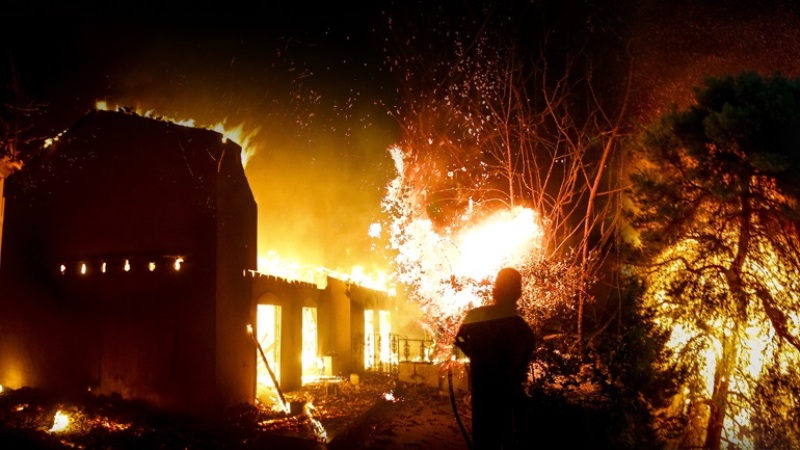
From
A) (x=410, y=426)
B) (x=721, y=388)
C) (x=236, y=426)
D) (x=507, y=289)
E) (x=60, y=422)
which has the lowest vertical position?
(x=410, y=426)

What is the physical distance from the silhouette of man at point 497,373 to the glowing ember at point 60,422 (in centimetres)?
1005

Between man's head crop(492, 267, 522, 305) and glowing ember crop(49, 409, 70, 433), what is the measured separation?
34.0 feet

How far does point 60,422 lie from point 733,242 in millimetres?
13689

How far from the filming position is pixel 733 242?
8109 millimetres

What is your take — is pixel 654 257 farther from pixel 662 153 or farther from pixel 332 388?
pixel 332 388

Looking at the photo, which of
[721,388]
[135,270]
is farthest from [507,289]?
[135,270]

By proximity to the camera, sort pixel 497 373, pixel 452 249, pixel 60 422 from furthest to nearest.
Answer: pixel 452 249
pixel 60 422
pixel 497 373

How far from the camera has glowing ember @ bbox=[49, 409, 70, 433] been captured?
1032 cm

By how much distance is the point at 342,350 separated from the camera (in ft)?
68.9

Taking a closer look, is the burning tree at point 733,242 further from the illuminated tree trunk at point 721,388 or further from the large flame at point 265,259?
the large flame at point 265,259

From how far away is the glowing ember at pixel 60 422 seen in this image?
33.9 feet

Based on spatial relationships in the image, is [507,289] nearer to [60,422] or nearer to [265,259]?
[60,422]

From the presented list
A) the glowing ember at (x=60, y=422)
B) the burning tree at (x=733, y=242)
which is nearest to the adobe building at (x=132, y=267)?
the glowing ember at (x=60, y=422)

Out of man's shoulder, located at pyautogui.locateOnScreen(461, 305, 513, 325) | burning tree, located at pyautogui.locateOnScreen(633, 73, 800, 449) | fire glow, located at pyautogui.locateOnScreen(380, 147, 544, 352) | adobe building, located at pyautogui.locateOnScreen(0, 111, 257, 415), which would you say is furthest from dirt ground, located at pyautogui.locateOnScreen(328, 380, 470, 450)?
man's shoulder, located at pyautogui.locateOnScreen(461, 305, 513, 325)
